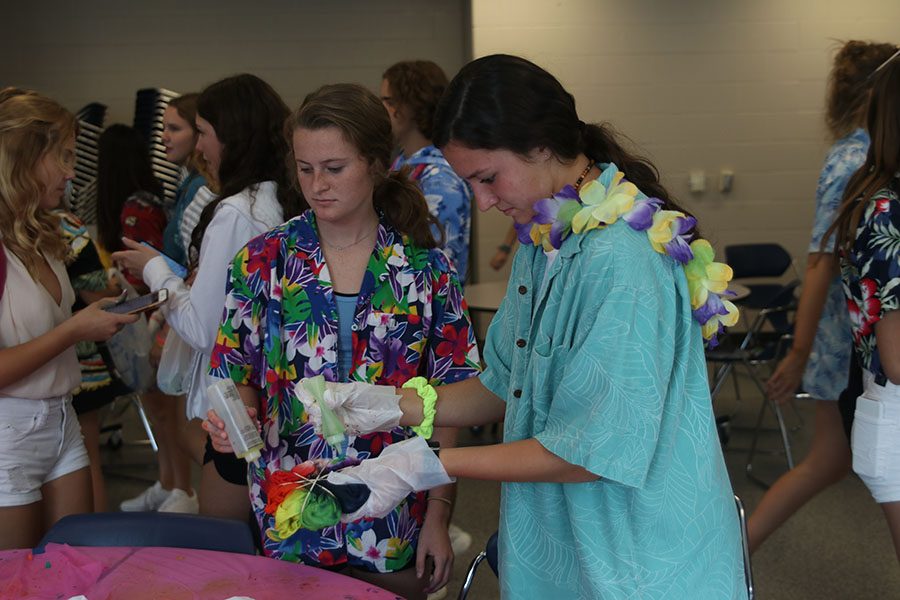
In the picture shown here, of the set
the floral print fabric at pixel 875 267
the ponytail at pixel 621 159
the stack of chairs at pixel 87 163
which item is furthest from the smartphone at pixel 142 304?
the stack of chairs at pixel 87 163

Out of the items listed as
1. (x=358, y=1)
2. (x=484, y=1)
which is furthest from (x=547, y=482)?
(x=358, y=1)

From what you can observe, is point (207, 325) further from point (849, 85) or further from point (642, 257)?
point (849, 85)

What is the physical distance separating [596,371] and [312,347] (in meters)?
0.70

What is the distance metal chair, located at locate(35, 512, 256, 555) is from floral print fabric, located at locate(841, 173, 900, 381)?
1394 millimetres

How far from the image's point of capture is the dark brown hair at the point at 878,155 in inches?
83.7

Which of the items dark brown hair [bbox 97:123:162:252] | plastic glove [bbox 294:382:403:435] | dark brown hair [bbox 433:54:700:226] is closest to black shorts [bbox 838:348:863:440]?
dark brown hair [bbox 433:54:700:226]

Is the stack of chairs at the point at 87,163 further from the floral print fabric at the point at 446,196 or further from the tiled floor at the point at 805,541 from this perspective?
the floral print fabric at the point at 446,196

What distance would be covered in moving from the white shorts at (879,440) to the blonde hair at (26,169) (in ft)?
6.32

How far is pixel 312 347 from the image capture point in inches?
70.9

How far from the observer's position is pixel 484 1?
5.83 meters

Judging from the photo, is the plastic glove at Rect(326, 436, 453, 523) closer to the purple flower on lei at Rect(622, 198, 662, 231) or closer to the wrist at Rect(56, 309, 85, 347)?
the purple flower on lei at Rect(622, 198, 662, 231)

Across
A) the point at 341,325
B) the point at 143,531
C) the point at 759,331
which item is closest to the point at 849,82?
the point at 759,331

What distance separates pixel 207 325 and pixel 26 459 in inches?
19.2

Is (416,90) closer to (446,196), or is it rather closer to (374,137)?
(446,196)
